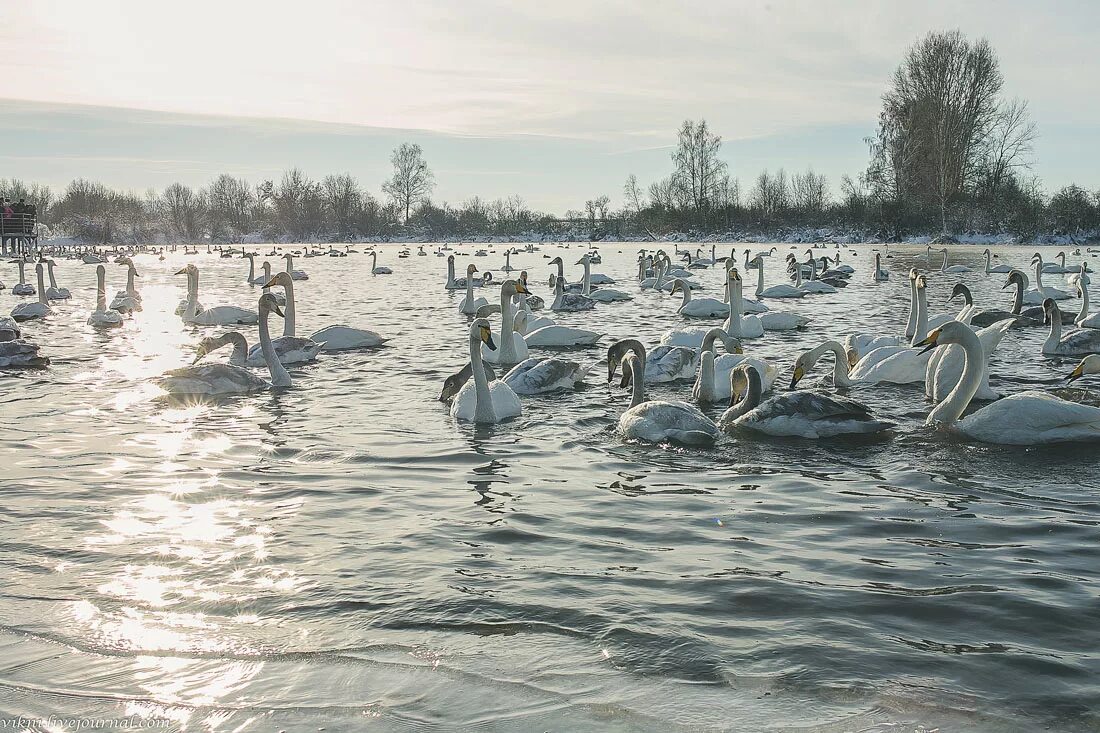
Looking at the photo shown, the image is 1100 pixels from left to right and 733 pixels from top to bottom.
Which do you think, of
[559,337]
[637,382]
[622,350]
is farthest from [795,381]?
[559,337]

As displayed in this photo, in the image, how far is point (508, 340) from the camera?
14.0m

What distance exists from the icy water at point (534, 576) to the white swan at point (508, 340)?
127 inches

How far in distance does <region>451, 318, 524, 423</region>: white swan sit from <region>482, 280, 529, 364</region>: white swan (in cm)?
329

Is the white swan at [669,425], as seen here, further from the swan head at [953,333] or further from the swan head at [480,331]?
the swan head at [953,333]

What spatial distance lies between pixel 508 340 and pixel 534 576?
27.7ft

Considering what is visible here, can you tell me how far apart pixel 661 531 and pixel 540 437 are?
3110 millimetres

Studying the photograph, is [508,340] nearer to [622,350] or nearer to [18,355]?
[622,350]

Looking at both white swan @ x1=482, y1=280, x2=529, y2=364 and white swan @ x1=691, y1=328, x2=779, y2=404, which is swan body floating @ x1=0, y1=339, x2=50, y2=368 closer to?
white swan @ x1=482, y1=280, x2=529, y2=364

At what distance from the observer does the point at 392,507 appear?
23.7 ft

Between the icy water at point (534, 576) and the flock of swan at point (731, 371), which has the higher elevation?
the flock of swan at point (731, 371)

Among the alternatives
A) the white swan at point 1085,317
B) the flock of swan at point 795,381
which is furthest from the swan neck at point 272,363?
the white swan at point 1085,317

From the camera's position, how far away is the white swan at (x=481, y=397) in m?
9.95

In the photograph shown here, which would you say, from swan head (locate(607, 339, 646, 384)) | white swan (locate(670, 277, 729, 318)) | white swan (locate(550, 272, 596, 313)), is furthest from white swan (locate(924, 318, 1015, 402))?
white swan (locate(550, 272, 596, 313))

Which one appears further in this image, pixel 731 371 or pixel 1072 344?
pixel 1072 344
